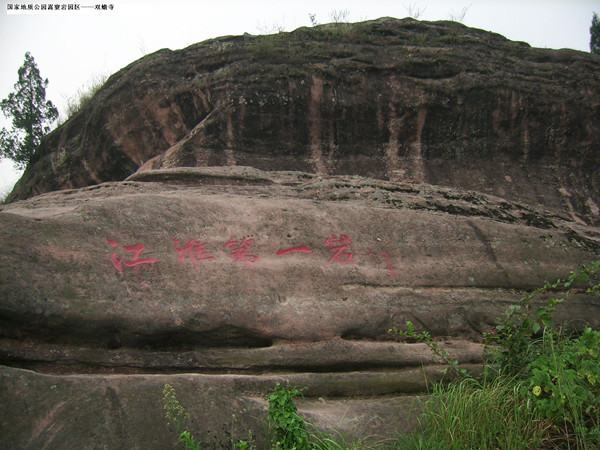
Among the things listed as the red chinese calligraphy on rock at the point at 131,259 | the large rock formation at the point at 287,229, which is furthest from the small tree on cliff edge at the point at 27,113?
the red chinese calligraphy on rock at the point at 131,259

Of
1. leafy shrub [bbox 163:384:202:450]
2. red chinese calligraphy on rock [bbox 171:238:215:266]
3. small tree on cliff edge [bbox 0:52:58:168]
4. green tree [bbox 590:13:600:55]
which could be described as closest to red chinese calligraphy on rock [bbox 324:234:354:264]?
red chinese calligraphy on rock [bbox 171:238:215:266]

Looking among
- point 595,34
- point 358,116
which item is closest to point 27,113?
point 358,116

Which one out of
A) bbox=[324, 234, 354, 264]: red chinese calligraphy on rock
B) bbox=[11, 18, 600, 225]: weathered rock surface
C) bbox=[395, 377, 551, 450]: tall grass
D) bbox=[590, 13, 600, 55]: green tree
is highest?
bbox=[590, 13, 600, 55]: green tree

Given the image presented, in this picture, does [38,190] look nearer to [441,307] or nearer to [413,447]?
[441,307]

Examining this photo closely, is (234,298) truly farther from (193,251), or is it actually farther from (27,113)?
(27,113)

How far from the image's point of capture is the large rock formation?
3.54 metres

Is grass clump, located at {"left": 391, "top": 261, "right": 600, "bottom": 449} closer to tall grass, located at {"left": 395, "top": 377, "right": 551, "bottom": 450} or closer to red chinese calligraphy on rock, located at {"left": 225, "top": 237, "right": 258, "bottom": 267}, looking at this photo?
tall grass, located at {"left": 395, "top": 377, "right": 551, "bottom": 450}

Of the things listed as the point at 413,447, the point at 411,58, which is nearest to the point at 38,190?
the point at 411,58

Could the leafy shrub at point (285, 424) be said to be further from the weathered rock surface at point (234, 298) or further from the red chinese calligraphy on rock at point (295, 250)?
the red chinese calligraphy on rock at point (295, 250)

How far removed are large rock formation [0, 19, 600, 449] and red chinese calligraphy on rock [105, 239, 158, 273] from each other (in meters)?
0.02

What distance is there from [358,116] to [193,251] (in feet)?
12.9

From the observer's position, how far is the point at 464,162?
7691mm

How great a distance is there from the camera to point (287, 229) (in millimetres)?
4922

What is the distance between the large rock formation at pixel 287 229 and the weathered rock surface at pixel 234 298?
2 cm
